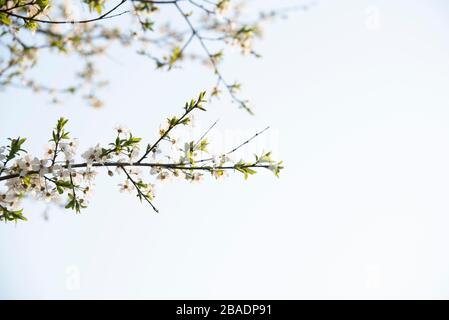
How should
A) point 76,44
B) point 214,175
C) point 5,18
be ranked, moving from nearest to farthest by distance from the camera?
point 5,18, point 214,175, point 76,44

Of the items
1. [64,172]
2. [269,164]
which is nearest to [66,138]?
[64,172]

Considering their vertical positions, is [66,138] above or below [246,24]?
below

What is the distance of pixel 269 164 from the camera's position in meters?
2.86

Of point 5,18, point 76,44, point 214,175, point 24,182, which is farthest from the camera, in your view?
point 76,44

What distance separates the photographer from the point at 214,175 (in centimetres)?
281

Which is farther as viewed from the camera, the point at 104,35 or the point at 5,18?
the point at 104,35

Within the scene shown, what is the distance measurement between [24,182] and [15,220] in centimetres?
32
